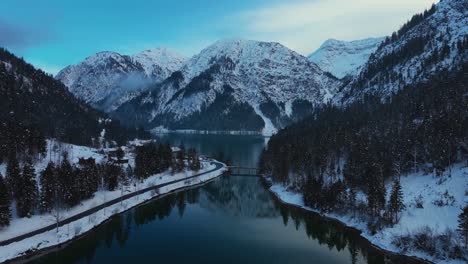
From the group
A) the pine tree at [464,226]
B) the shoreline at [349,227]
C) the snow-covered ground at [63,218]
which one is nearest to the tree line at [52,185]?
the snow-covered ground at [63,218]

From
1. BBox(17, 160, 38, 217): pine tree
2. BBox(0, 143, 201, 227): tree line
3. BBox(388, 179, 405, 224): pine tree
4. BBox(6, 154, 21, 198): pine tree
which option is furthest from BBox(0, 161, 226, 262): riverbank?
BBox(388, 179, 405, 224): pine tree

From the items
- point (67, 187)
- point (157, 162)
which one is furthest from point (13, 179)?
point (157, 162)

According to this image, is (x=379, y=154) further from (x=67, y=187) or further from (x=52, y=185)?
(x=52, y=185)

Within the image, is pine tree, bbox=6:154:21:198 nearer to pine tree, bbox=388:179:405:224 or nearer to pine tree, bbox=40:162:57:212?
pine tree, bbox=40:162:57:212

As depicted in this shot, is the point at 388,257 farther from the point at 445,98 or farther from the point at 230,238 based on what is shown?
the point at 445,98

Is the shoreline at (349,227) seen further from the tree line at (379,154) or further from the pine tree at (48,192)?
the pine tree at (48,192)

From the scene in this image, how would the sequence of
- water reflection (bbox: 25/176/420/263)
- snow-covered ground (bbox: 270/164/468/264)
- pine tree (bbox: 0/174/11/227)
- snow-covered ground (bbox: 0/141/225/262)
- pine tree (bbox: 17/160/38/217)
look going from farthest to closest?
1. pine tree (bbox: 17/160/38/217)
2. pine tree (bbox: 0/174/11/227)
3. snow-covered ground (bbox: 270/164/468/264)
4. water reflection (bbox: 25/176/420/263)
5. snow-covered ground (bbox: 0/141/225/262)

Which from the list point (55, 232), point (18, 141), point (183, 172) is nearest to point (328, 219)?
point (55, 232)
